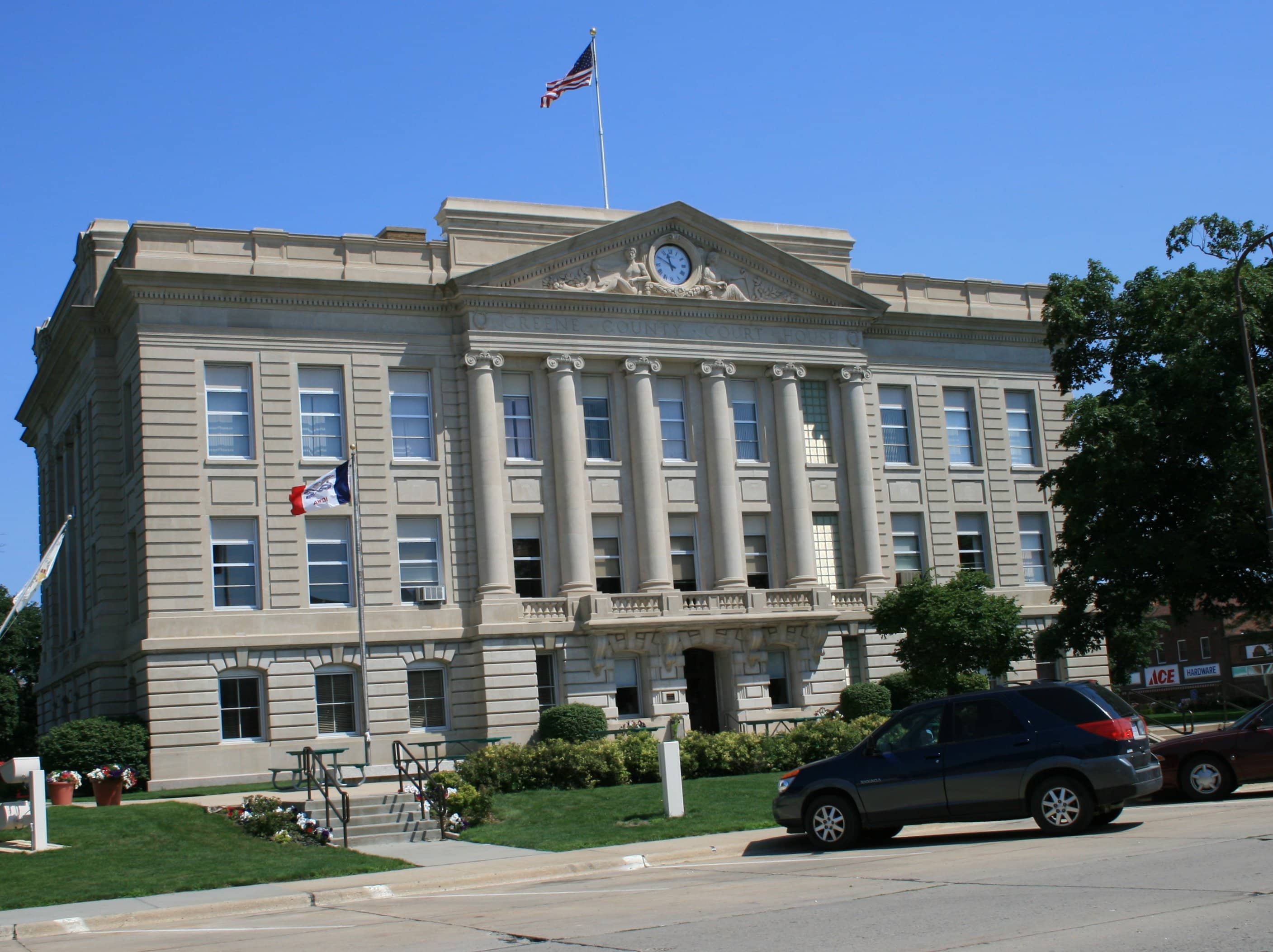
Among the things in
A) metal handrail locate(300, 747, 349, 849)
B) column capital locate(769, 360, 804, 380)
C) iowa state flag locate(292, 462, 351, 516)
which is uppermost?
column capital locate(769, 360, 804, 380)

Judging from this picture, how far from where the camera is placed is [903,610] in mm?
40000

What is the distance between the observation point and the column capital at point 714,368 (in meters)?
43.4

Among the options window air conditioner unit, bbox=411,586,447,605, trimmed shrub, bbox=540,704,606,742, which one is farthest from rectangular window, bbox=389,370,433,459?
trimmed shrub, bbox=540,704,606,742

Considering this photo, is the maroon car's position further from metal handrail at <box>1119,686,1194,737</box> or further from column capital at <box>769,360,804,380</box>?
column capital at <box>769,360,804,380</box>

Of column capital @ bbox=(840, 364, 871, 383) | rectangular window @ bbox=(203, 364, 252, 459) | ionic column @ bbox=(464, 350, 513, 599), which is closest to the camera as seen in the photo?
rectangular window @ bbox=(203, 364, 252, 459)

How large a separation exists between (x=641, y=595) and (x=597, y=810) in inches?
619

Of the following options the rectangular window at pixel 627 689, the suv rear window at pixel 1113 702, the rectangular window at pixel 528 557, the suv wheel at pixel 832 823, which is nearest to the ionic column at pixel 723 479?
the rectangular window at pixel 627 689

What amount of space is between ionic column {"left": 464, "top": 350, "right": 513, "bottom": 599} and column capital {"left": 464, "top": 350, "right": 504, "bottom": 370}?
1 centimetres

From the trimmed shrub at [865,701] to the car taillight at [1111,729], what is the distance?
2404 centimetres

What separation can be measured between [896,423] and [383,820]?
28045mm

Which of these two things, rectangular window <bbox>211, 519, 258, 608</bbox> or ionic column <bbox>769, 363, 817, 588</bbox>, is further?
ionic column <bbox>769, 363, 817, 588</bbox>

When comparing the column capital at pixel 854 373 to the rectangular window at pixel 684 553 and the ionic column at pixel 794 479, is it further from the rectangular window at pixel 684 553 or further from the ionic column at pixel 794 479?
the rectangular window at pixel 684 553

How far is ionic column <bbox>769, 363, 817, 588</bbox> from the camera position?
4369cm

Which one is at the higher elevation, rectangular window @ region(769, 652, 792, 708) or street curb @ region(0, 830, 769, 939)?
rectangular window @ region(769, 652, 792, 708)
